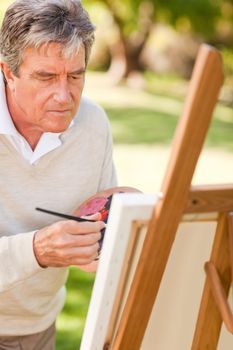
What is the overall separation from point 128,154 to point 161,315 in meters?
9.39

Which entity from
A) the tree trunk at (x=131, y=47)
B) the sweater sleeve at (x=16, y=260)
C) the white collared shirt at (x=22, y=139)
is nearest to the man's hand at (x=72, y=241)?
the sweater sleeve at (x=16, y=260)

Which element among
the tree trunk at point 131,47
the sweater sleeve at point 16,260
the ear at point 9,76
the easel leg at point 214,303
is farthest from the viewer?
the tree trunk at point 131,47

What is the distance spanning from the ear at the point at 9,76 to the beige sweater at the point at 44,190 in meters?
0.16

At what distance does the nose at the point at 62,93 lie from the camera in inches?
93.7

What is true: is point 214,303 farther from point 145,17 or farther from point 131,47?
point 131,47

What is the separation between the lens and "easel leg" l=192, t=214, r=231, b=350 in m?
2.10

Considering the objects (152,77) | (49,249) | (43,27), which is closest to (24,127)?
(43,27)

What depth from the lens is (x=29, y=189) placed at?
2.64 meters

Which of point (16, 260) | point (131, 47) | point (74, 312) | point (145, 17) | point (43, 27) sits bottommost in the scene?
point (131, 47)

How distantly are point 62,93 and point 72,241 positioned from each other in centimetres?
47

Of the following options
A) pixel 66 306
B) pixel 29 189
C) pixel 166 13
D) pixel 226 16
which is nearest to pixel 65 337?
pixel 66 306

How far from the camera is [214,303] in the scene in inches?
84.4

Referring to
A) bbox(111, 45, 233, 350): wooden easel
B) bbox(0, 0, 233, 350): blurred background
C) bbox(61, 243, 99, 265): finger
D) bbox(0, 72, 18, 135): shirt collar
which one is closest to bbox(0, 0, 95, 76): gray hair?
bbox(0, 72, 18, 135): shirt collar

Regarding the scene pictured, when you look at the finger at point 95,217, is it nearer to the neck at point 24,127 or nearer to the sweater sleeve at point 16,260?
the sweater sleeve at point 16,260
